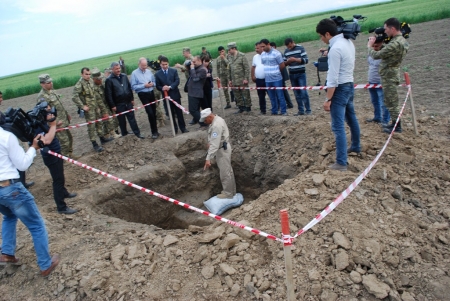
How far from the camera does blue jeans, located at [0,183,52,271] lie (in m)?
3.72

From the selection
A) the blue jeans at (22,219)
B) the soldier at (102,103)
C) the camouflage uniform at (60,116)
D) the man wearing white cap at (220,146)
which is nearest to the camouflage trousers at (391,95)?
the man wearing white cap at (220,146)

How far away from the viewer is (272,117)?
8250 mm

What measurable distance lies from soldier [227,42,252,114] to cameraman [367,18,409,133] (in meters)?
3.73

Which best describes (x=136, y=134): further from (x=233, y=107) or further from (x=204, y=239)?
(x=204, y=239)

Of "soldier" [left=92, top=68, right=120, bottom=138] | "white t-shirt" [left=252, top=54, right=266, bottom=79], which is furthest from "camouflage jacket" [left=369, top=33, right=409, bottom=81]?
"soldier" [left=92, top=68, right=120, bottom=138]

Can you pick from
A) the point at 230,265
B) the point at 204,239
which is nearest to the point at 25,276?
the point at 204,239

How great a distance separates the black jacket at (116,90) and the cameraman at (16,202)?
3.82m

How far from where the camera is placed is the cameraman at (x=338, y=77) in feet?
15.1

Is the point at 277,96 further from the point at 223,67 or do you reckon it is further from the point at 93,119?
the point at 93,119

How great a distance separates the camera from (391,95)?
5.85 m

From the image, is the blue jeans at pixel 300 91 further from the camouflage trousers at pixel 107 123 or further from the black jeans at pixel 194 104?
Result: the camouflage trousers at pixel 107 123

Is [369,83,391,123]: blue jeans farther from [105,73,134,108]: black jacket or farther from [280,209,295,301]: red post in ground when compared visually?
[105,73,134,108]: black jacket

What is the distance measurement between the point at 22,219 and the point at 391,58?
5.93 meters

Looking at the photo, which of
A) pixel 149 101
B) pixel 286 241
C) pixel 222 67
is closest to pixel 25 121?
pixel 286 241
